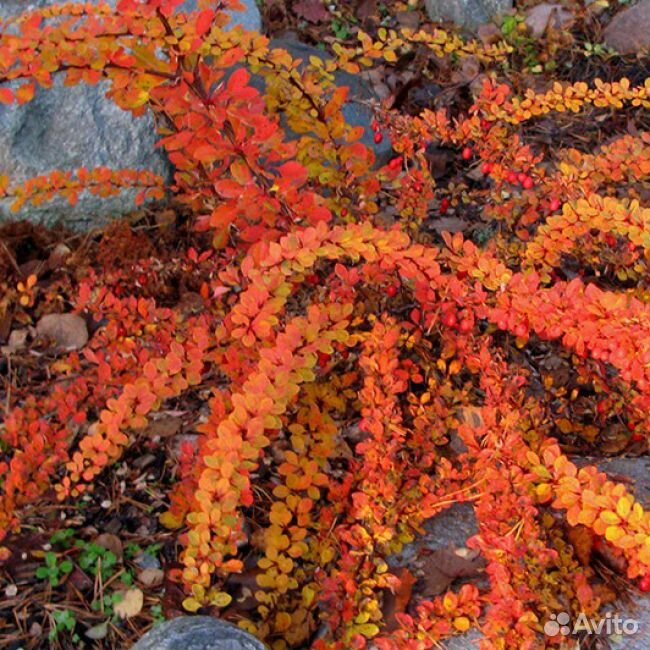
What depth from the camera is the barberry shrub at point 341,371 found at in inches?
64.8

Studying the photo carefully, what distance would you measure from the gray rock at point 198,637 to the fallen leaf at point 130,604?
1.16 ft

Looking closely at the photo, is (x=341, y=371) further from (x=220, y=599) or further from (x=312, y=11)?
(x=312, y=11)

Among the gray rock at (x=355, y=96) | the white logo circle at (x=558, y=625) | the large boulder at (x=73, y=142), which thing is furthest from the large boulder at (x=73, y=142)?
the white logo circle at (x=558, y=625)

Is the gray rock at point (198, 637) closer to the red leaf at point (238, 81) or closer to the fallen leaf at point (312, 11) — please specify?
the red leaf at point (238, 81)

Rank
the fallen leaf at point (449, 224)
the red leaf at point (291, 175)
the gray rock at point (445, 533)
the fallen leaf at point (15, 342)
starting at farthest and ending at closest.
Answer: the fallen leaf at point (449, 224)
the fallen leaf at point (15, 342)
the gray rock at point (445, 533)
the red leaf at point (291, 175)

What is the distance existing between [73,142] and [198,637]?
190 centimetres

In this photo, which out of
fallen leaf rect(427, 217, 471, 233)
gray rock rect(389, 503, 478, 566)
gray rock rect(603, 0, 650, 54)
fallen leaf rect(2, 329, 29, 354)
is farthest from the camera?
gray rock rect(603, 0, 650, 54)

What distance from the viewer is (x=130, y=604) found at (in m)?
1.96

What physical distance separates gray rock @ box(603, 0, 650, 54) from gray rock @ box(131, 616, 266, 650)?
3016 millimetres

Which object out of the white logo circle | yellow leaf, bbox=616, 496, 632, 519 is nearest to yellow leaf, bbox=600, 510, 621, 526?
yellow leaf, bbox=616, 496, 632, 519

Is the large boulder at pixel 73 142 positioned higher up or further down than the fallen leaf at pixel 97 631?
higher up

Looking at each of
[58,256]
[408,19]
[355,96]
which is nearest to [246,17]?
[355,96]

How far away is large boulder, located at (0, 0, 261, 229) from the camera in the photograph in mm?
2832

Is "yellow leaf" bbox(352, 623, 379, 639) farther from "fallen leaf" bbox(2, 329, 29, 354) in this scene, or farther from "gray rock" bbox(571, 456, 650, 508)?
"fallen leaf" bbox(2, 329, 29, 354)
